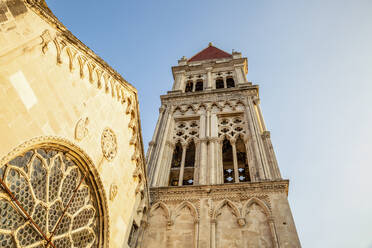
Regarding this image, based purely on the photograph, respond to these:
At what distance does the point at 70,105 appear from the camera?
7426mm

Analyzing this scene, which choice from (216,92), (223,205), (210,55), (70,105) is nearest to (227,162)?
(216,92)

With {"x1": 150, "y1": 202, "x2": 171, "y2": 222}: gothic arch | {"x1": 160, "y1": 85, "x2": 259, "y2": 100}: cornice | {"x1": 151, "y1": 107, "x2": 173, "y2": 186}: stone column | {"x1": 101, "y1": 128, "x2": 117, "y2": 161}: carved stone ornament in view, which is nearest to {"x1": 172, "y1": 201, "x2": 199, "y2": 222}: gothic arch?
{"x1": 150, "y1": 202, "x2": 171, "y2": 222}: gothic arch

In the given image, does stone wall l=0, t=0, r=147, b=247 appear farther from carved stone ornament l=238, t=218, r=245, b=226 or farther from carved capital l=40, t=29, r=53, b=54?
carved stone ornament l=238, t=218, r=245, b=226

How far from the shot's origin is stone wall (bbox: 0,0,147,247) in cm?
579

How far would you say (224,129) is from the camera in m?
16.9

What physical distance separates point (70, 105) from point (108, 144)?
197 cm

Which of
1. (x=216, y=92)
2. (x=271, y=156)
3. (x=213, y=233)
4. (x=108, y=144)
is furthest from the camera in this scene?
(x=216, y=92)

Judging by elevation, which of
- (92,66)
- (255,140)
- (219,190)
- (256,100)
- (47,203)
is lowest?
(47,203)

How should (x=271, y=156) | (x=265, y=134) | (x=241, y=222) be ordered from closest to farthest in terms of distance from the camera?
(x=241, y=222) → (x=271, y=156) → (x=265, y=134)

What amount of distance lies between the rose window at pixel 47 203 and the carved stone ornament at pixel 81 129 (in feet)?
1.91

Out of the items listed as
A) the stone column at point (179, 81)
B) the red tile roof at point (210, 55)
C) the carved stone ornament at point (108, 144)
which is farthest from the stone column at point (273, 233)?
the red tile roof at point (210, 55)

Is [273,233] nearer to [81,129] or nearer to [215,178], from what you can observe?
[215,178]

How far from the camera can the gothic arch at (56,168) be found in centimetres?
591

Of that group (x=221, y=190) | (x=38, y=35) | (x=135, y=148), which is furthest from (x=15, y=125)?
(x=221, y=190)
